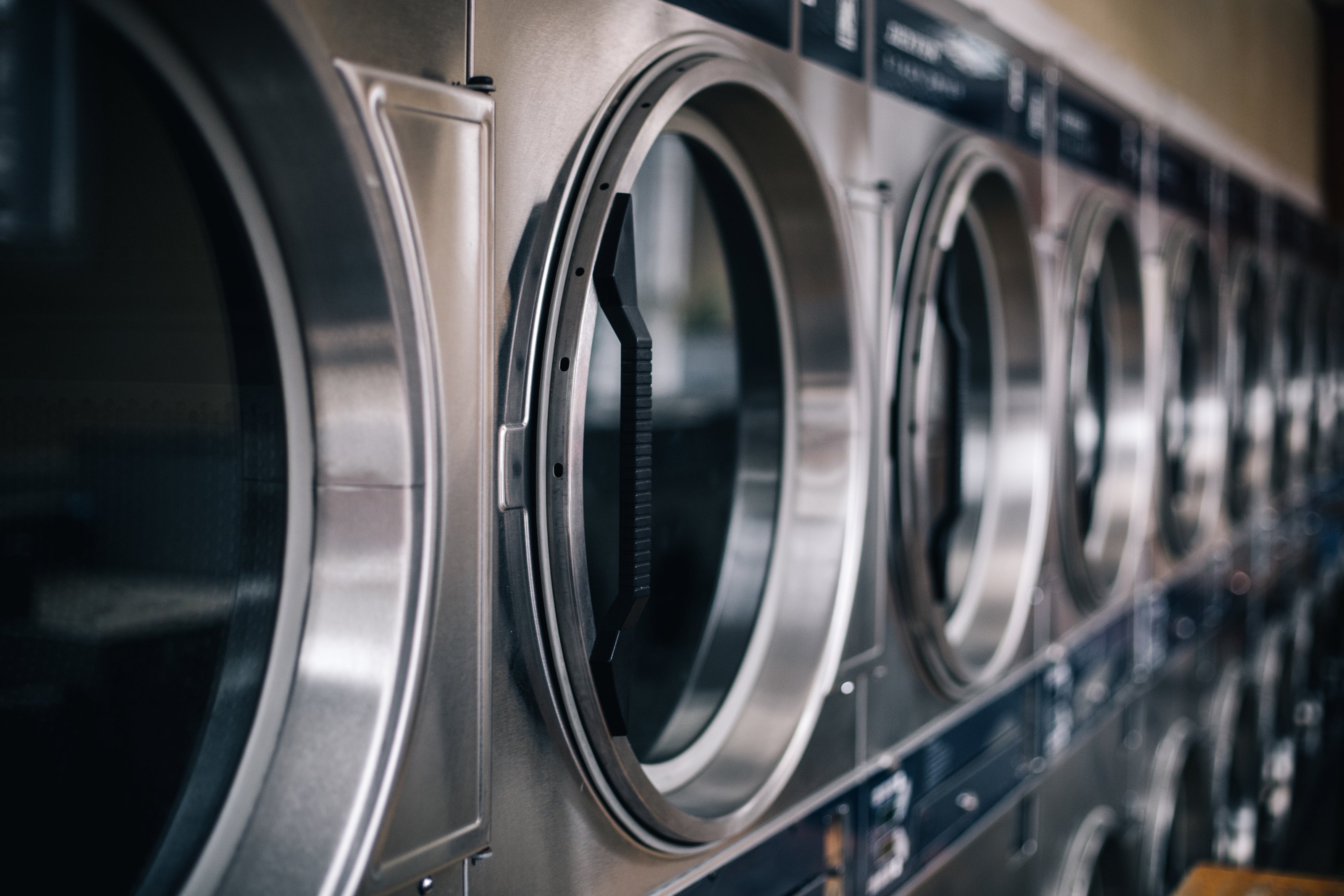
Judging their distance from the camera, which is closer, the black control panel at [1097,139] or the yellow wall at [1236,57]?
the black control panel at [1097,139]

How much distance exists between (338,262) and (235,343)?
0.14 m

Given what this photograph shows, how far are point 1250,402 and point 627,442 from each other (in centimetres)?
388

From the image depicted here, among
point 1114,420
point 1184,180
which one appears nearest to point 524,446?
point 1114,420

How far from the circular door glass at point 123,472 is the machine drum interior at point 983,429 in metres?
1.28

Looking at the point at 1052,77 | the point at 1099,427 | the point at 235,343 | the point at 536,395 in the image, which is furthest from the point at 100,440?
the point at 1099,427

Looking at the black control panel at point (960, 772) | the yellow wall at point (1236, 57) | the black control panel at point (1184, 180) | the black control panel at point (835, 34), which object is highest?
the yellow wall at point (1236, 57)

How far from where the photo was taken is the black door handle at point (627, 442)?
118 centimetres

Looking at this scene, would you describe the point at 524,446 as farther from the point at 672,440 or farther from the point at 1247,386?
the point at 1247,386

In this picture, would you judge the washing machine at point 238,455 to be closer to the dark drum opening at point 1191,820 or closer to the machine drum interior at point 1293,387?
the dark drum opening at point 1191,820

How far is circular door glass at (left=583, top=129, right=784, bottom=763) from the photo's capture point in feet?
5.25

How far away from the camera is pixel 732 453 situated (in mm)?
1849

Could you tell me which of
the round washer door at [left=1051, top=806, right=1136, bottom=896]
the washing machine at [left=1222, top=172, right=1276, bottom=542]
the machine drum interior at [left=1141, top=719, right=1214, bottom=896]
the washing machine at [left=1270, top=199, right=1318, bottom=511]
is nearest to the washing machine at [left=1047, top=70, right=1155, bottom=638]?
the round washer door at [left=1051, top=806, right=1136, bottom=896]

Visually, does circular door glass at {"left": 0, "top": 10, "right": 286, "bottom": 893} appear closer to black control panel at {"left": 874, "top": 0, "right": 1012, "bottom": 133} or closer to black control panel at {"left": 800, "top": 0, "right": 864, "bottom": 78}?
black control panel at {"left": 800, "top": 0, "right": 864, "bottom": 78}

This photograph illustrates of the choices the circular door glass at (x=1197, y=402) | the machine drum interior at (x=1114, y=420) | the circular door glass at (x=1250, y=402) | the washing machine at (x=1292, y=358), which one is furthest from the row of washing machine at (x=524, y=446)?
the washing machine at (x=1292, y=358)
